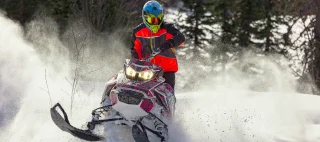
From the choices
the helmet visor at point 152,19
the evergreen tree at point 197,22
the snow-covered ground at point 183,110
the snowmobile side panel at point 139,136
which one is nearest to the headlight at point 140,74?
the snowmobile side panel at point 139,136

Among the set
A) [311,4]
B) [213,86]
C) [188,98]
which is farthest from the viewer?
[311,4]

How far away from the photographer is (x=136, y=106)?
16.1 feet

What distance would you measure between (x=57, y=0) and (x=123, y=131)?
18.0 m

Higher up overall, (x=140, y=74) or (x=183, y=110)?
(x=140, y=74)

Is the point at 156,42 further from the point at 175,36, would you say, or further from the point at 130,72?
the point at 130,72

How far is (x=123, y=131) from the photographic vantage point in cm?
551

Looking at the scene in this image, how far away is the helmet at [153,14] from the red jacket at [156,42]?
185 millimetres

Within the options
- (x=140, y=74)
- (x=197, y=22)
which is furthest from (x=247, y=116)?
(x=197, y=22)

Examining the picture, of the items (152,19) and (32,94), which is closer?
(152,19)

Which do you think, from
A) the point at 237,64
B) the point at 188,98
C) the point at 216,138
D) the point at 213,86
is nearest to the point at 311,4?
the point at 237,64

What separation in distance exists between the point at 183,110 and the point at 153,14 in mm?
2189

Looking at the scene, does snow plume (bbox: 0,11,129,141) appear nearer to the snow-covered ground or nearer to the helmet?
the snow-covered ground

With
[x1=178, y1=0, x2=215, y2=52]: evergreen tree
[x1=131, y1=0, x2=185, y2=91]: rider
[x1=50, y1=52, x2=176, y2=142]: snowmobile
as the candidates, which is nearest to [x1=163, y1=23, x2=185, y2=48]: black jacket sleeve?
Answer: [x1=131, y1=0, x2=185, y2=91]: rider

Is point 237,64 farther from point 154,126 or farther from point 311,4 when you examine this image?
point 154,126
